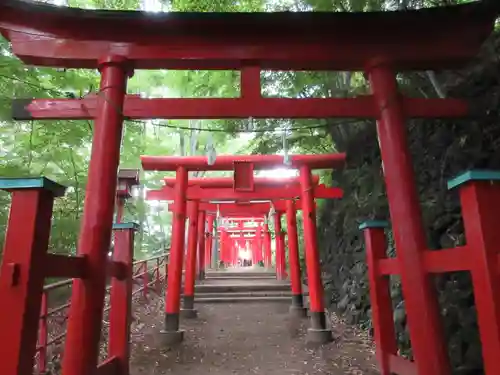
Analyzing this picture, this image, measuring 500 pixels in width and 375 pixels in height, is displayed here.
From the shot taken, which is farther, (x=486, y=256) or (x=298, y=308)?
(x=298, y=308)

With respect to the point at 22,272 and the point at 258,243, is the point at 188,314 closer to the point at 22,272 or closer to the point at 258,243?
the point at 22,272

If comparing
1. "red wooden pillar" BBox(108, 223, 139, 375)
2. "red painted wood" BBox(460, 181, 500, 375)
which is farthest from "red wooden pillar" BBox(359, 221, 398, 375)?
"red wooden pillar" BBox(108, 223, 139, 375)

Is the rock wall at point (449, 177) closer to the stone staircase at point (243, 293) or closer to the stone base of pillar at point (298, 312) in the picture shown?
the stone base of pillar at point (298, 312)

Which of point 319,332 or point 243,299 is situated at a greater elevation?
point 243,299

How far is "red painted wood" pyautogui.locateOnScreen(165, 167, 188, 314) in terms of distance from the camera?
7.89 meters

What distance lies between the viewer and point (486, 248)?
259cm

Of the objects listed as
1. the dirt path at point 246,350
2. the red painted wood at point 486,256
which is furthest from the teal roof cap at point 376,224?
the dirt path at point 246,350

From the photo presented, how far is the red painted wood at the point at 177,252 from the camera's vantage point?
7895 mm

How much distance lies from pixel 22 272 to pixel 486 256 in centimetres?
308

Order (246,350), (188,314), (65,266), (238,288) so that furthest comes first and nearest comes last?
(238,288) → (188,314) → (246,350) → (65,266)

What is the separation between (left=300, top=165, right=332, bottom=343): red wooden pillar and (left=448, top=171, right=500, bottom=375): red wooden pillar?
17.2ft

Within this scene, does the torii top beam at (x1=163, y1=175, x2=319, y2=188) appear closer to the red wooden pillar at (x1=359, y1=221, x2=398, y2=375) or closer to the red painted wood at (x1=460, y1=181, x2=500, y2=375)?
the red wooden pillar at (x1=359, y1=221, x2=398, y2=375)

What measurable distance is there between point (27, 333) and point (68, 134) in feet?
16.7

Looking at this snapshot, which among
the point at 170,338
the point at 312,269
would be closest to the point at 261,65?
the point at 312,269
